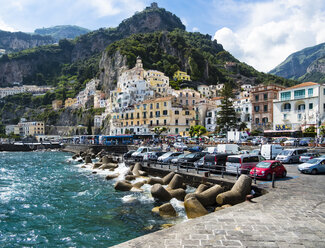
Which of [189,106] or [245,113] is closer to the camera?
[245,113]

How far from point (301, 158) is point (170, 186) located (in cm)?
1484

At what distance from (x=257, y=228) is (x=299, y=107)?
5524cm

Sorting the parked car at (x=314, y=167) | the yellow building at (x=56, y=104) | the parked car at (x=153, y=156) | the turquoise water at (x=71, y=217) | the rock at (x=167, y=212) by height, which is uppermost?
the yellow building at (x=56, y=104)

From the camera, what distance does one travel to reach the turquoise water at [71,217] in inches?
451

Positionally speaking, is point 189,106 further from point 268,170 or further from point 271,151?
point 268,170

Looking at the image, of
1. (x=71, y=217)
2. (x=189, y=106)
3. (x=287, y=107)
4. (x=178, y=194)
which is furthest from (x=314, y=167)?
(x=189, y=106)

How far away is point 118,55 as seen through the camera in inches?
5379

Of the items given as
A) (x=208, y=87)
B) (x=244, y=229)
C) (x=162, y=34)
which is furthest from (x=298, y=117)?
(x=162, y=34)

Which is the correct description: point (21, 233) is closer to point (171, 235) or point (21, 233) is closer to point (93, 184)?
point (171, 235)

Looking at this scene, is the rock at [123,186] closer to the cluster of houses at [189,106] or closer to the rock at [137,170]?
the rock at [137,170]

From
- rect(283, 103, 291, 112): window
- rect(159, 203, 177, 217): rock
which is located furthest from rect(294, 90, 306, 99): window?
rect(159, 203, 177, 217): rock

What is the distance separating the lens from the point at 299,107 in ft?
182

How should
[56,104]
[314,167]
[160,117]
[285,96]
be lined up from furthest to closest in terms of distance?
[56,104], [160,117], [285,96], [314,167]

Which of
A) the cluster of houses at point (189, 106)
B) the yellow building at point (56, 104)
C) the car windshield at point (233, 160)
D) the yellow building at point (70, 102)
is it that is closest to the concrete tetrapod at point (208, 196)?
the car windshield at point (233, 160)
